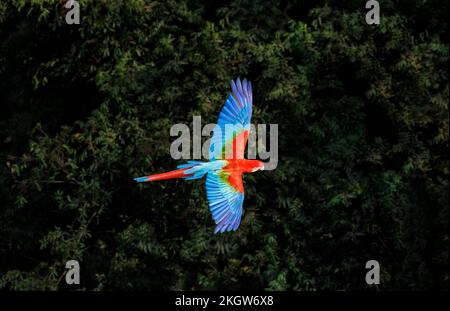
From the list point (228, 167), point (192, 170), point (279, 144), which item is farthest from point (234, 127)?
point (279, 144)

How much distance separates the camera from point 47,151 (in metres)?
7.84

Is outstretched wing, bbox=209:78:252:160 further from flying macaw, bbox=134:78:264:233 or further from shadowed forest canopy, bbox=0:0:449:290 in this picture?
shadowed forest canopy, bbox=0:0:449:290

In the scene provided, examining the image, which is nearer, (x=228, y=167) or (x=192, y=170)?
(x=192, y=170)

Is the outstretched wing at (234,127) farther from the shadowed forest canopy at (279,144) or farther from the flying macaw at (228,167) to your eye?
the shadowed forest canopy at (279,144)

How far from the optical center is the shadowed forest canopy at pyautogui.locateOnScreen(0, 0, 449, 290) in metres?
7.51

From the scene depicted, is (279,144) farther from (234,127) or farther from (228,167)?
(228,167)

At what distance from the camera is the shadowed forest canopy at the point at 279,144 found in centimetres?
751

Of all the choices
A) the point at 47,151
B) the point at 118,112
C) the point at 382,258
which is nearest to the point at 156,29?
the point at 118,112

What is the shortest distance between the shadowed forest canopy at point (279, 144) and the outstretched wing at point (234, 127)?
2.46 metres

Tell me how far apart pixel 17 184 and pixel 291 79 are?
2.19 m

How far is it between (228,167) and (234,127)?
0.26m

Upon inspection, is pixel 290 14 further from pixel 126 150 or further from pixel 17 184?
pixel 17 184

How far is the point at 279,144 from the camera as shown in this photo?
762cm

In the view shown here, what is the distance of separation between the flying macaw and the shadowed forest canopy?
8.17ft
